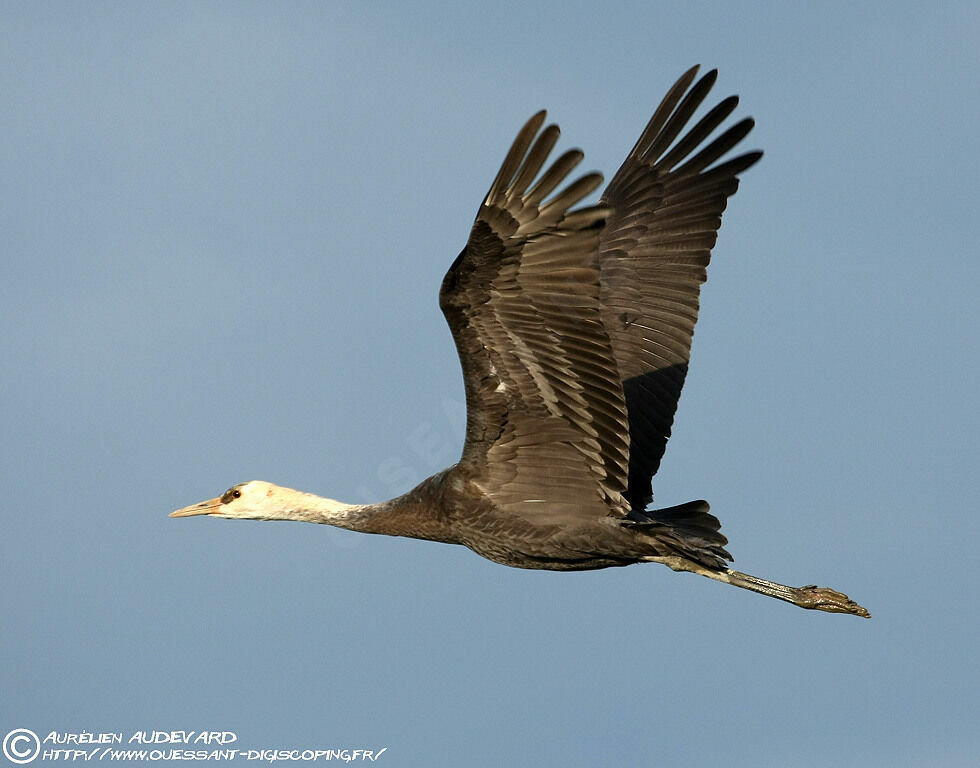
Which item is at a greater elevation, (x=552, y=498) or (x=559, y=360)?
(x=559, y=360)

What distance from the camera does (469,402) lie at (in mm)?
10219

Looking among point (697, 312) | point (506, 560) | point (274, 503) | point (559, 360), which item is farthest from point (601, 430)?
point (274, 503)

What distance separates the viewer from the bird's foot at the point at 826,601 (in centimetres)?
1159

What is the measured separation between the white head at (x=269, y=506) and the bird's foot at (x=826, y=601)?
138 inches

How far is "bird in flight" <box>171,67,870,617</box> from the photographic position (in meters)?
9.23

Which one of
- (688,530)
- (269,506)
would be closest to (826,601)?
(688,530)

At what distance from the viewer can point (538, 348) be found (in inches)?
381

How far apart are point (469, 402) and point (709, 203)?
141 inches

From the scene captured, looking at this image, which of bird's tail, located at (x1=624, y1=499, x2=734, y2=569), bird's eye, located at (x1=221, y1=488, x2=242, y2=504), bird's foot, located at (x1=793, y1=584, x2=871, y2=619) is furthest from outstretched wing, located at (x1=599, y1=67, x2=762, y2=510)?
bird's eye, located at (x1=221, y1=488, x2=242, y2=504)

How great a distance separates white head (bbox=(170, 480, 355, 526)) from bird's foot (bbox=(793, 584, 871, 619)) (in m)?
3.52

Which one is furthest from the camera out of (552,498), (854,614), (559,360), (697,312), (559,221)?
(697,312)

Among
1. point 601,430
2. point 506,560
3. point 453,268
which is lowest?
point 506,560

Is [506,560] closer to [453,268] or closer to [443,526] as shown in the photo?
[443,526]

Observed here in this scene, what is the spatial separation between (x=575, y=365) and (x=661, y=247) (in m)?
3.30
